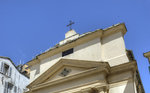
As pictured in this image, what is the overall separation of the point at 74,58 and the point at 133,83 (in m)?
5.45

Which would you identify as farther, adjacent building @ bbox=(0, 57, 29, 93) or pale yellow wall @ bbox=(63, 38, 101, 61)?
adjacent building @ bbox=(0, 57, 29, 93)

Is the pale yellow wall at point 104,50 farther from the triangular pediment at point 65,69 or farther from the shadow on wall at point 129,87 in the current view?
the shadow on wall at point 129,87

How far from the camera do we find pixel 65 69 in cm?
1838

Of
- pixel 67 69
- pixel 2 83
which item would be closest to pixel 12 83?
pixel 2 83

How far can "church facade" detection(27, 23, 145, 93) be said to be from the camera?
1595 cm

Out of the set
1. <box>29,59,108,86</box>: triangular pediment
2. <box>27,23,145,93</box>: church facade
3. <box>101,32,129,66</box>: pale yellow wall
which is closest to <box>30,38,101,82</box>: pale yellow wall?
<box>27,23,145,93</box>: church facade

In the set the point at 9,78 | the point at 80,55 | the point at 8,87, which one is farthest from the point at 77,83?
the point at 9,78

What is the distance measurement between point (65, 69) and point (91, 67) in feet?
8.07

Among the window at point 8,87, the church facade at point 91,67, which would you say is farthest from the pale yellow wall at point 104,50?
the window at point 8,87

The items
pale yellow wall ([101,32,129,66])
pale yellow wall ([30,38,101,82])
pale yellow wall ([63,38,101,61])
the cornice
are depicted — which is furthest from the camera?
pale yellow wall ([30,38,101,82])

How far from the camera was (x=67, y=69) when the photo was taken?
18297 mm

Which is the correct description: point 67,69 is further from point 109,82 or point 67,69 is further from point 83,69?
point 109,82

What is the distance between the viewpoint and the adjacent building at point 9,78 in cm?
2384

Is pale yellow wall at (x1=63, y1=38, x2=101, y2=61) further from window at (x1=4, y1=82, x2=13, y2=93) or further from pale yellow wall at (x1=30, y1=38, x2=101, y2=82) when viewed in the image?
window at (x1=4, y1=82, x2=13, y2=93)
